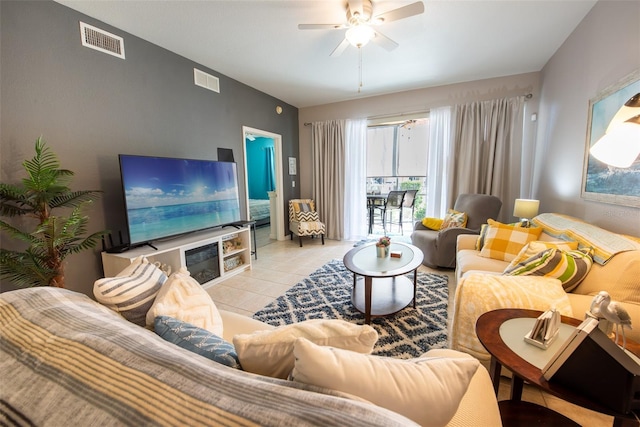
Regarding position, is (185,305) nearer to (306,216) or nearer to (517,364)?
(517,364)

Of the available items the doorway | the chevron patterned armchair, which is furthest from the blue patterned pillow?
the doorway

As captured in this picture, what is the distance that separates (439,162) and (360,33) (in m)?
2.55

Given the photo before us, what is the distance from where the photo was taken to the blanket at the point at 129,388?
0.46 meters

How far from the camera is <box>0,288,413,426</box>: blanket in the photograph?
1.50 feet

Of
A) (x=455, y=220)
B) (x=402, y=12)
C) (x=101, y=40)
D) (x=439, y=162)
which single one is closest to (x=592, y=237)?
(x=455, y=220)

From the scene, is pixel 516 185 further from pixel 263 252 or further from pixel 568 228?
pixel 263 252

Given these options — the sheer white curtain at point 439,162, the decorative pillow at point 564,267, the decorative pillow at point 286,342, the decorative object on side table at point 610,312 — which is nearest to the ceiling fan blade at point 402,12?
the decorative pillow at point 564,267

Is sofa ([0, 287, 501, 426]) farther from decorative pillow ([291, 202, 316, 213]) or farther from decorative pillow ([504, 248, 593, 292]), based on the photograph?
decorative pillow ([291, 202, 316, 213])

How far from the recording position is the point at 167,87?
9.04ft

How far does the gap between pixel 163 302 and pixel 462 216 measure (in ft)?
10.9

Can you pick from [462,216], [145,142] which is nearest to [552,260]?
[462,216]

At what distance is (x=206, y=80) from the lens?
3.15m

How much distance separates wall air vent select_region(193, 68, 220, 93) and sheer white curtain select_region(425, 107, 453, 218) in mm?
3157

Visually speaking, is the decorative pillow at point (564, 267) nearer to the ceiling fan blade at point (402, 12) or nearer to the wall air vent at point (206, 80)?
the ceiling fan blade at point (402, 12)
